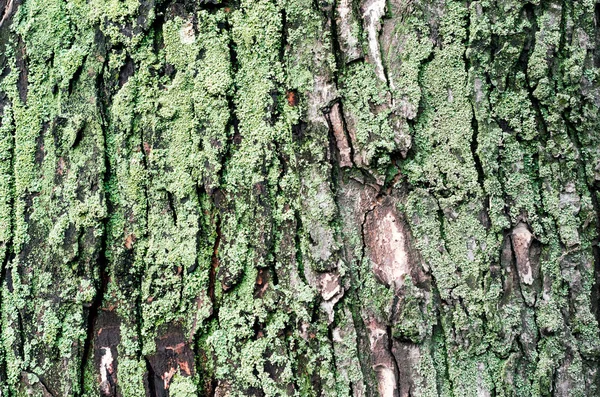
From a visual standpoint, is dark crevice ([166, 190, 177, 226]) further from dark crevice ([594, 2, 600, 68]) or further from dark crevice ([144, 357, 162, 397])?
dark crevice ([594, 2, 600, 68])

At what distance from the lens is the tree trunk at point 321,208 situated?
51.4 inches

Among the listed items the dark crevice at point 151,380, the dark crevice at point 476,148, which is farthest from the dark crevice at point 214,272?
the dark crevice at point 476,148

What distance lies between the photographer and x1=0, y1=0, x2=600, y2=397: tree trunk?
51.4 inches

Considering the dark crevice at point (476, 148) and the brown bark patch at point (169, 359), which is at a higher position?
the dark crevice at point (476, 148)

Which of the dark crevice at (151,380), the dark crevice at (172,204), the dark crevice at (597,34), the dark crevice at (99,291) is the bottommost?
the dark crevice at (151,380)

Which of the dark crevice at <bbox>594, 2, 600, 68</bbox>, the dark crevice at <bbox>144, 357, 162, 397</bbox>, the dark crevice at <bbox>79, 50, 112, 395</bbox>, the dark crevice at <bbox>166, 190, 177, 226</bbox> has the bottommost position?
the dark crevice at <bbox>144, 357, 162, 397</bbox>

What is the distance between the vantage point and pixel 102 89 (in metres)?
1.38

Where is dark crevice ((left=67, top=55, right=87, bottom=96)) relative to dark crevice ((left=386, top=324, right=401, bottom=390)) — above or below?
above

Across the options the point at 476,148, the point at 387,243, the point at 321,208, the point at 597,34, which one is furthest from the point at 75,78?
the point at 597,34

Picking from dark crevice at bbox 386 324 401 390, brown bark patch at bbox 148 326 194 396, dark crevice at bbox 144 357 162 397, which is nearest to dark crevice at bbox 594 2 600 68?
dark crevice at bbox 386 324 401 390

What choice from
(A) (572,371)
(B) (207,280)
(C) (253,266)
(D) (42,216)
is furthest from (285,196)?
(A) (572,371)

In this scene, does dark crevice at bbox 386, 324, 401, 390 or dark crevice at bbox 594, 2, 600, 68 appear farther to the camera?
dark crevice at bbox 594, 2, 600, 68

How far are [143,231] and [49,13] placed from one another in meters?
0.67

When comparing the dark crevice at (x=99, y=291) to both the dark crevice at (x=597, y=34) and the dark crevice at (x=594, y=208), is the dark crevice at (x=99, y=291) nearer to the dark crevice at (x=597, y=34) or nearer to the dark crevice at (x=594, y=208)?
the dark crevice at (x=594, y=208)
